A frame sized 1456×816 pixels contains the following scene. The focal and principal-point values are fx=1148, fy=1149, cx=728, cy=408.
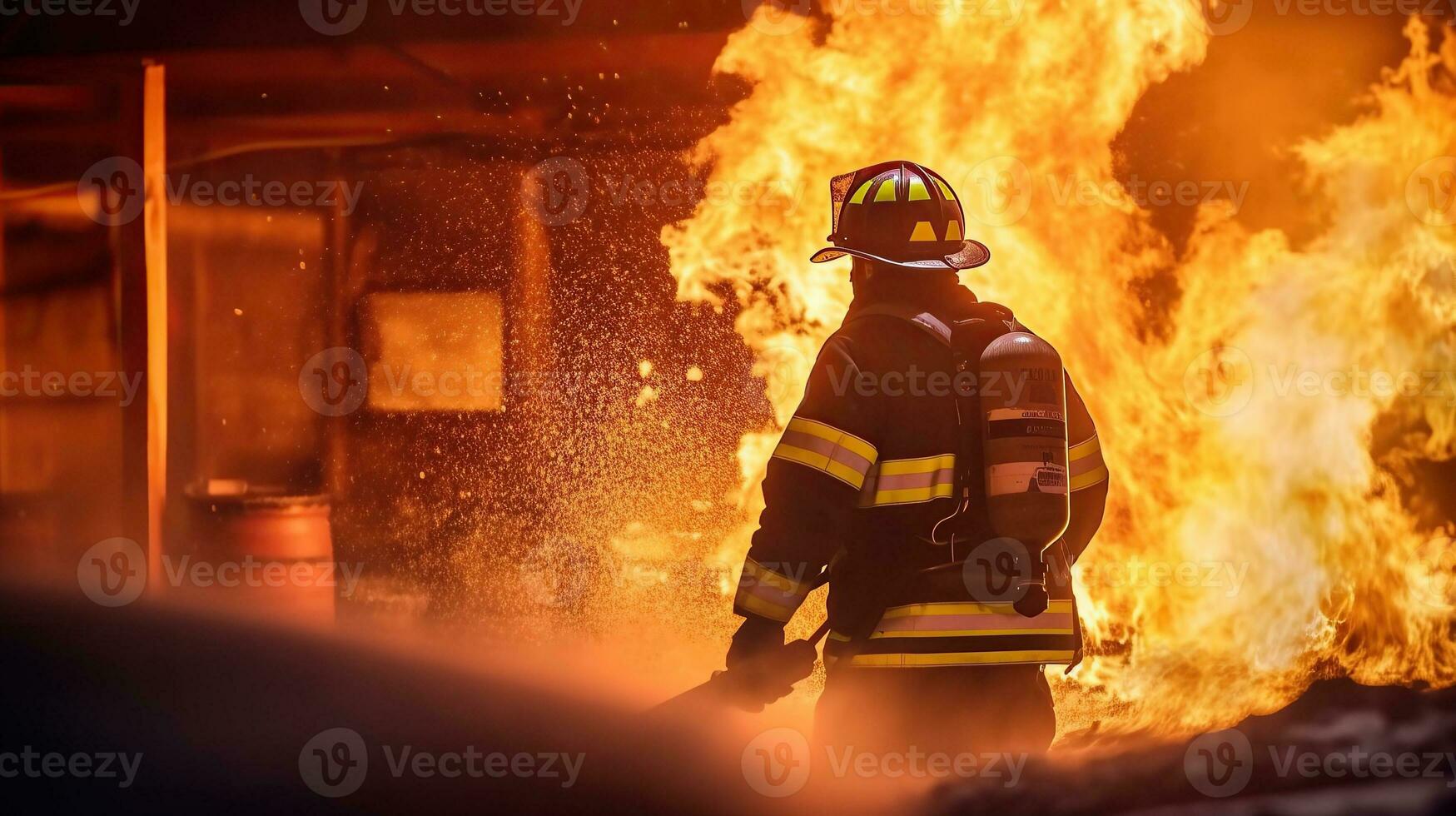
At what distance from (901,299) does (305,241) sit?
6780 millimetres

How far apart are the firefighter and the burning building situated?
0.73m

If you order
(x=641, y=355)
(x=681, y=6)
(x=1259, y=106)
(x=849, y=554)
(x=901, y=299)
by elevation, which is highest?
(x=681, y=6)

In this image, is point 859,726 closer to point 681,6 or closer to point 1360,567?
point 1360,567

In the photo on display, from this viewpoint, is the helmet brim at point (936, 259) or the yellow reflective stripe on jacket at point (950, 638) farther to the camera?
the helmet brim at point (936, 259)

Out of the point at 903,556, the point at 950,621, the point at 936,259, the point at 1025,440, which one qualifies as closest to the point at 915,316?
the point at 936,259

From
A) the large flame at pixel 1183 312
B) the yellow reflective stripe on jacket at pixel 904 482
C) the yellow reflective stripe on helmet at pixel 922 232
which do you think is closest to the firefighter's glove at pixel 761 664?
the yellow reflective stripe on jacket at pixel 904 482

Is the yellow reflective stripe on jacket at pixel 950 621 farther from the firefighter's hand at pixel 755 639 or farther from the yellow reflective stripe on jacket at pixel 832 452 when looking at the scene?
the yellow reflective stripe on jacket at pixel 832 452

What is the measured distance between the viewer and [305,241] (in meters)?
8.84

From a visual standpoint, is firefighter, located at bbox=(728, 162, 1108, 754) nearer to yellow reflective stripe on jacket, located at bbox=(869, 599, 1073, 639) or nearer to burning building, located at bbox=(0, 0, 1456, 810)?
yellow reflective stripe on jacket, located at bbox=(869, 599, 1073, 639)

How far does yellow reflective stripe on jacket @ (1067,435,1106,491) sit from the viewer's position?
3.41 metres

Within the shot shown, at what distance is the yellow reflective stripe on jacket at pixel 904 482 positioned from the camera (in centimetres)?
310

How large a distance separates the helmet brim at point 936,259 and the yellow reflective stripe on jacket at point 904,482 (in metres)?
0.55

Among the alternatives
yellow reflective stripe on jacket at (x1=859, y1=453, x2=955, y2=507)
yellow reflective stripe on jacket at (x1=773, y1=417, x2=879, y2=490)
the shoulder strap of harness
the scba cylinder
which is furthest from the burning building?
the shoulder strap of harness

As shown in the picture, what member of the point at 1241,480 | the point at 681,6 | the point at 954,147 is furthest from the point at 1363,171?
the point at 681,6
